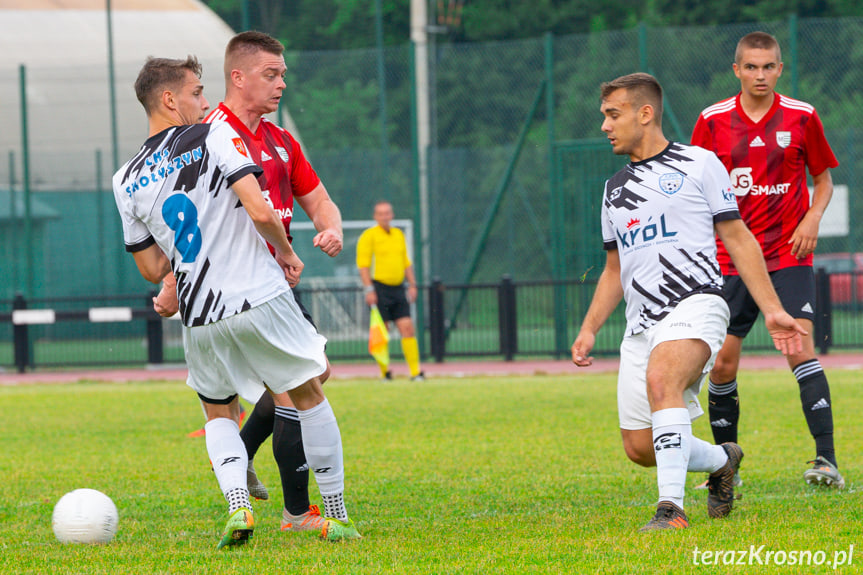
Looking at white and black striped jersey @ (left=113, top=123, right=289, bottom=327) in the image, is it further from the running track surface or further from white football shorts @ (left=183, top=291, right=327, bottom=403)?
the running track surface

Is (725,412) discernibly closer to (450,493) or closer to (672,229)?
(450,493)

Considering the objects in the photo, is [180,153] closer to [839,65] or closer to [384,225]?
[384,225]

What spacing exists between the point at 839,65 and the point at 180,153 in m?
16.6

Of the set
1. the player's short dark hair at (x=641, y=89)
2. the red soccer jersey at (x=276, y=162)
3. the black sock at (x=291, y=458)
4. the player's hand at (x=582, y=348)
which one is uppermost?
the player's short dark hair at (x=641, y=89)

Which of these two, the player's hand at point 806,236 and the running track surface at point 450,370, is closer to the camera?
the player's hand at point 806,236

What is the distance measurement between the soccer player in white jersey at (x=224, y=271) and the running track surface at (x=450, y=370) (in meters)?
10.7

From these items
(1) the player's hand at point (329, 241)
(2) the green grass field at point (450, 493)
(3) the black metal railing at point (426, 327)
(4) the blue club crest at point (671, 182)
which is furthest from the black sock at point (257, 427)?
(3) the black metal railing at point (426, 327)

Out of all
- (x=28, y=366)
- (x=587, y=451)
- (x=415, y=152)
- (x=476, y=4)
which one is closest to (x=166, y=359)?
(x=28, y=366)

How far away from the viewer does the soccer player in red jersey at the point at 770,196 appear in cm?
651

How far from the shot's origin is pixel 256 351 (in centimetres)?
494

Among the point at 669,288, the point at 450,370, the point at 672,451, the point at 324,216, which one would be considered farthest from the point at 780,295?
the point at 450,370

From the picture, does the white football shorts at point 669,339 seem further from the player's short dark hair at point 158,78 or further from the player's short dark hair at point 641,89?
the player's short dark hair at point 158,78

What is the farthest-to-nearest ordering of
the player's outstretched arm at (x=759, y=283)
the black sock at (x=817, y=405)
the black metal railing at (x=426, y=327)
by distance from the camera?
the black metal railing at (x=426, y=327)
the black sock at (x=817, y=405)
the player's outstretched arm at (x=759, y=283)

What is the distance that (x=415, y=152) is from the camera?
19.8m
